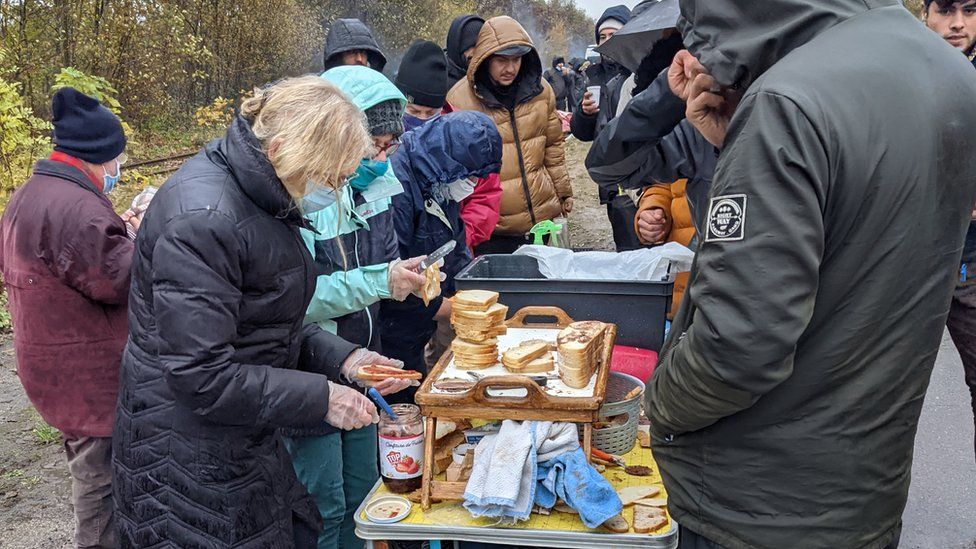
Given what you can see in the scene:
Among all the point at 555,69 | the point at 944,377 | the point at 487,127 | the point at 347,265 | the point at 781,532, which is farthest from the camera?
the point at 555,69

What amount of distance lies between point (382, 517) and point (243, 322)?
642mm

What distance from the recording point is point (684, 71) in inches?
69.0

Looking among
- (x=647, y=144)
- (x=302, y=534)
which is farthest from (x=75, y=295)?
(x=647, y=144)

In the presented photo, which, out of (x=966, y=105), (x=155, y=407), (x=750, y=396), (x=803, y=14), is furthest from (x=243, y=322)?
(x=966, y=105)

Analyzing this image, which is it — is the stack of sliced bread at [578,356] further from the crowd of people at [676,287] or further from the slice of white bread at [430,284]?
the slice of white bread at [430,284]

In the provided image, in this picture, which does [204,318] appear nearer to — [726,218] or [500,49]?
[726,218]

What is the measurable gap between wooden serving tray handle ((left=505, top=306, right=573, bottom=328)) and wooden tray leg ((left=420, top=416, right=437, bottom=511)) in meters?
0.67

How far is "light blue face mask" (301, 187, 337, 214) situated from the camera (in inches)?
79.2

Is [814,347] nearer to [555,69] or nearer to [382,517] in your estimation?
[382,517]

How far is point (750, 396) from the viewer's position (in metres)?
1.44

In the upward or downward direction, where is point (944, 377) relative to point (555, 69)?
downward

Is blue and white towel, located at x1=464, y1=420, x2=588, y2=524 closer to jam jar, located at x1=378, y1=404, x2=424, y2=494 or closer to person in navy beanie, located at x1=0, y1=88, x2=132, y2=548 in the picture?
jam jar, located at x1=378, y1=404, x2=424, y2=494

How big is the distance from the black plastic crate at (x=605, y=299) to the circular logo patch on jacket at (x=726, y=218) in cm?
120

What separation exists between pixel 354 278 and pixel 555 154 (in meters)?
2.90
